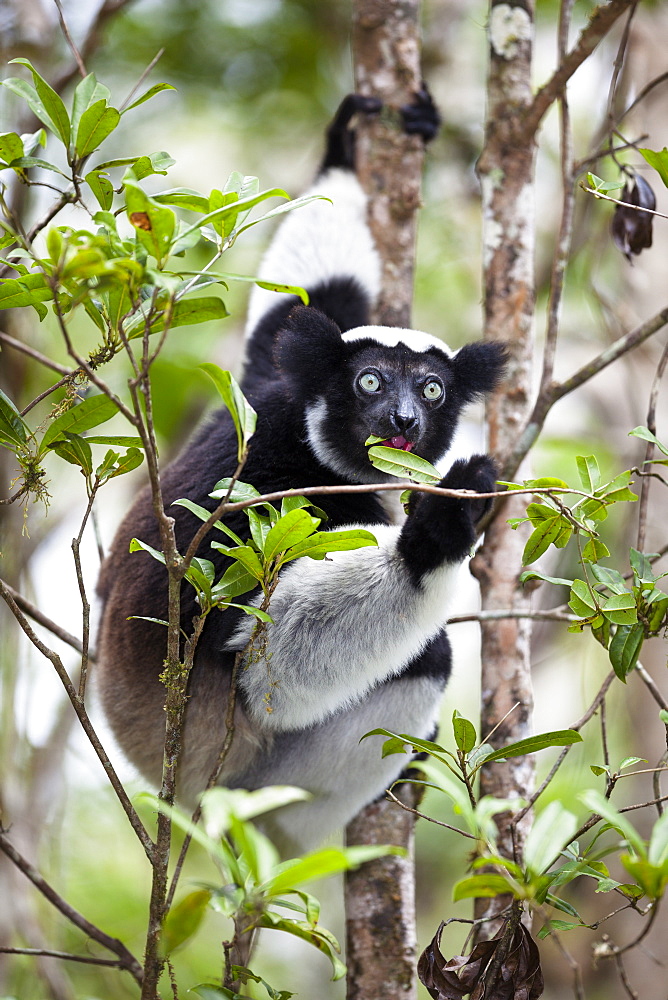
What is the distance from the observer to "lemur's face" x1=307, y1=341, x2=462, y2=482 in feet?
9.41

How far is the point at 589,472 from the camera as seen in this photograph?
200cm

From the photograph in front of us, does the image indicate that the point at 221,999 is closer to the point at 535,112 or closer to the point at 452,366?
the point at 452,366

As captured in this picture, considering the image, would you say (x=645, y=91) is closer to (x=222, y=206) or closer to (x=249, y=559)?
(x=222, y=206)

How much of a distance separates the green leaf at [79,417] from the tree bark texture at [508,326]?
4.84 feet

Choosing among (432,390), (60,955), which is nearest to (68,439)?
(60,955)

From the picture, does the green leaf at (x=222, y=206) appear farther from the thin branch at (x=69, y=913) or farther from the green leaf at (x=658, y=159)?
the thin branch at (x=69, y=913)

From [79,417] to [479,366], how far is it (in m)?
1.54

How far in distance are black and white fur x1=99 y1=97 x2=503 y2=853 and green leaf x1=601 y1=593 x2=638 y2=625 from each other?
0.48 m

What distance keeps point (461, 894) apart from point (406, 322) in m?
2.59

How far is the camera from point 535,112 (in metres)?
3.12

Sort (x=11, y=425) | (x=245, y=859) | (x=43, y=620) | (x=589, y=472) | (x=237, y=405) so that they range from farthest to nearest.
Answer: (x=43, y=620) → (x=589, y=472) → (x=11, y=425) → (x=237, y=405) → (x=245, y=859)

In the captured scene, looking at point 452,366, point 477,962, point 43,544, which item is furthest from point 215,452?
point 43,544

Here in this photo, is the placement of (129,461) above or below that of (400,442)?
below

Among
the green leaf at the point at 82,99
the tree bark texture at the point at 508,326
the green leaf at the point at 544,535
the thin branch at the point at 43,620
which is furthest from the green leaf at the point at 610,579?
the green leaf at the point at 82,99
